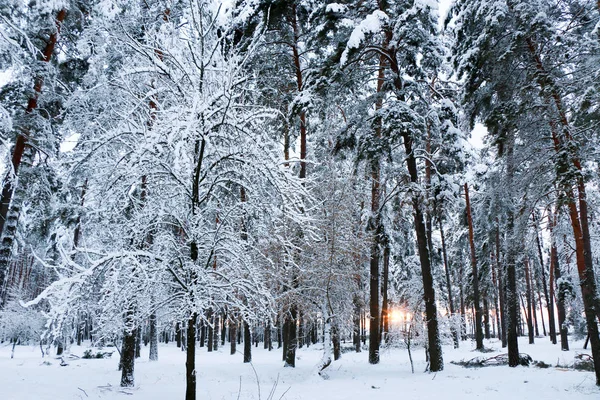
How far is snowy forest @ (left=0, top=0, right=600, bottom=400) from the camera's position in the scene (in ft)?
21.7

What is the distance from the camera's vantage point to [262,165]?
22.1 feet

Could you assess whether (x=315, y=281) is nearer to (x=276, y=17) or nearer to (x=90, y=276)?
(x=90, y=276)

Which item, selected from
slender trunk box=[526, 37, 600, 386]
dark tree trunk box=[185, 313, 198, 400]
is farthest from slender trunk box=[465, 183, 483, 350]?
dark tree trunk box=[185, 313, 198, 400]

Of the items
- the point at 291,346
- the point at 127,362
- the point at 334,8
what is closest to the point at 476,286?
the point at 291,346

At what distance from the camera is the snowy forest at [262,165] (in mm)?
6623

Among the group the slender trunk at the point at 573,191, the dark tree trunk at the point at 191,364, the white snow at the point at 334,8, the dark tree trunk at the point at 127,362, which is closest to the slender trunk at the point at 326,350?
the dark tree trunk at the point at 127,362

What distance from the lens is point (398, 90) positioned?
12.8 metres

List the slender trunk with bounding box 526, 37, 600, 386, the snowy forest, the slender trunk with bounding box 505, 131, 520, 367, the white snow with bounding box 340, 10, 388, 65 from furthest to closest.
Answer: the slender trunk with bounding box 505, 131, 520, 367, the white snow with bounding box 340, 10, 388, 65, the slender trunk with bounding box 526, 37, 600, 386, the snowy forest

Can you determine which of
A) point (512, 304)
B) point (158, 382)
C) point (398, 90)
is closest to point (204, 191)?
point (158, 382)

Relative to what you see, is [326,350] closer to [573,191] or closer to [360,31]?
[573,191]

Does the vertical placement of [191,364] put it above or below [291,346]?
above

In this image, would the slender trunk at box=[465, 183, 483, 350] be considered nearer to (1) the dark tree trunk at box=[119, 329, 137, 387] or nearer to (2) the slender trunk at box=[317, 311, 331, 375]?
(2) the slender trunk at box=[317, 311, 331, 375]

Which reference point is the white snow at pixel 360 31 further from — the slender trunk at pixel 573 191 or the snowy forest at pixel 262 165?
the slender trunk at pixel 573 191

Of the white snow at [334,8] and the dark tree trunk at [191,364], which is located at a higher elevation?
the white snow at [334,8]
